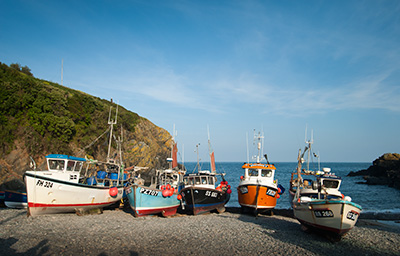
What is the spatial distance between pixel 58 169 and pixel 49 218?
4040 millimetres

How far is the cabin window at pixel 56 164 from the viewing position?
19.5 metres

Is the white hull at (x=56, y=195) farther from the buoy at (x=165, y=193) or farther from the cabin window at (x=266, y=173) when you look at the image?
the cabin window at (x=266, y=173)

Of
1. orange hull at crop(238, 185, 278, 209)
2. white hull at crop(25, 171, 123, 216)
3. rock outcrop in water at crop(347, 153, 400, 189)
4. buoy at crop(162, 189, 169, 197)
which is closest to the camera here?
white hull at crop(25, 171, 123, 216)

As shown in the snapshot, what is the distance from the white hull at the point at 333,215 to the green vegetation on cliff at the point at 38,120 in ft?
117

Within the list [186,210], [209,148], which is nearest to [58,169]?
[186,210]

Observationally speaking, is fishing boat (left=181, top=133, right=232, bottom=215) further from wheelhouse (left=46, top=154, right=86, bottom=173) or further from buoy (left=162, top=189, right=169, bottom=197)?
wheelhouse (left=46, top=154, right=86, bottom=173)

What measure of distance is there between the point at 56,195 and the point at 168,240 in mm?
9792

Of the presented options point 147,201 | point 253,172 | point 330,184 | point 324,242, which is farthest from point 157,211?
point 330,184

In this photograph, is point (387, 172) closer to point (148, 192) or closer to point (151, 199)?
point (151, 199)

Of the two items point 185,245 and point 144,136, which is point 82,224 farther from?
point 144,136

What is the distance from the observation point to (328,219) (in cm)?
1272

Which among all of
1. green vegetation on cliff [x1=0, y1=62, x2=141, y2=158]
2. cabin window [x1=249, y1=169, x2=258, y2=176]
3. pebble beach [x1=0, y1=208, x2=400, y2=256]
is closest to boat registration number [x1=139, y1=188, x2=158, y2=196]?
pebble beach [x1=0, y1=208, x2=400, y2=256]

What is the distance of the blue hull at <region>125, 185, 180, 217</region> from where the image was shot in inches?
762

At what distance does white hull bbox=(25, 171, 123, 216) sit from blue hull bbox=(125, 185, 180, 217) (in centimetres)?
296
